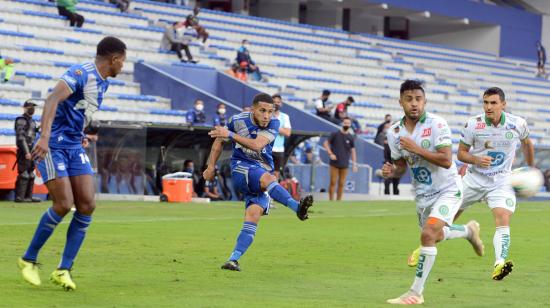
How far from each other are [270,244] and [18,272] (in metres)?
4.83

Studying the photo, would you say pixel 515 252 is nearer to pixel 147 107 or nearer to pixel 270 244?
pixel 270 244

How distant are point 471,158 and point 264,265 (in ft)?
8.27

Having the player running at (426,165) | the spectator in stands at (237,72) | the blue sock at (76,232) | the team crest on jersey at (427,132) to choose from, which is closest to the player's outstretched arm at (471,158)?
the player running at (426,165)

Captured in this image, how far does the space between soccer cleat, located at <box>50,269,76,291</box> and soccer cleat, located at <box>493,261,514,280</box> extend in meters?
4.11

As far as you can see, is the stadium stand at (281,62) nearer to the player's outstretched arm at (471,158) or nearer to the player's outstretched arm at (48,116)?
the player's outstretched arm at (471,158)

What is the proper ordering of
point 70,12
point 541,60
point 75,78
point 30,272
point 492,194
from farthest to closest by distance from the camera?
point 541,60, point 70,12, point 492,194, point 30,272, point 75,78

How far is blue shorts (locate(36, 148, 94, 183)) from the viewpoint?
9312 millimetres

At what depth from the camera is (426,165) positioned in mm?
9852

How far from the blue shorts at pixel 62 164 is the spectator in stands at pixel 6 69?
20.1 meters

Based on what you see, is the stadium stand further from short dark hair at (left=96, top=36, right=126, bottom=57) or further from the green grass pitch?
short dark hair at (left=96, top=36, right=126, bottom=57)

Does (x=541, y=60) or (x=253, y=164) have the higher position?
(x=253, y=164)

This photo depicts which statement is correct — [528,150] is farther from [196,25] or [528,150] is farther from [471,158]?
[196,25]

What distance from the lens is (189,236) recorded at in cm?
1565

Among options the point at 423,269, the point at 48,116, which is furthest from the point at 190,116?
the point at 423,269
